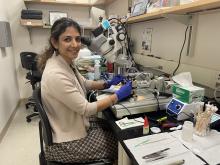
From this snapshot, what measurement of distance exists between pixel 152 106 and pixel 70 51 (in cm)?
67

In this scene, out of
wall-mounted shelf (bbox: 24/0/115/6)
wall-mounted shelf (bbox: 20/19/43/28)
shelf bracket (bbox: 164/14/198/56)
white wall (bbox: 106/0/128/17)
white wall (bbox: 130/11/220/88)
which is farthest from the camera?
wall-mounted shelf (bbox: 24/0/115/6)

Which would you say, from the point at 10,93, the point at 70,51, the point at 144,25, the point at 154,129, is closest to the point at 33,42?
the point at 10,93

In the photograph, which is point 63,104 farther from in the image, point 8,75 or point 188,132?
point 8,75

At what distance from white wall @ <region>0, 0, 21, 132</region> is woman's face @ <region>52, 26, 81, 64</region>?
1.67 m

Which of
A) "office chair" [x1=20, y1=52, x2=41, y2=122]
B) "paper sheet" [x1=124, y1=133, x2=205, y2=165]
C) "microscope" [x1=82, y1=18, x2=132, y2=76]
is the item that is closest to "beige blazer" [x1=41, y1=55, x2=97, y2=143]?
"paper sheet" [x1=124, y1=133, x2=205, y2=165]

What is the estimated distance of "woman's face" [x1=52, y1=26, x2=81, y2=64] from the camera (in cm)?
125

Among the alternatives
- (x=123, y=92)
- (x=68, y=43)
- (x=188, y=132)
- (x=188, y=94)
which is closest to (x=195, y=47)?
(x=188, y=94)

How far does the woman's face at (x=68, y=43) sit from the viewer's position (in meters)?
1.25

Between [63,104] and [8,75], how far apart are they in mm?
2232

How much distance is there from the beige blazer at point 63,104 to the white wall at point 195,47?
0.90 metres

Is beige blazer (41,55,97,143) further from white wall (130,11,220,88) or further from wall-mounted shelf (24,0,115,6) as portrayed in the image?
wall-mounted shelf (24,0,115,6)

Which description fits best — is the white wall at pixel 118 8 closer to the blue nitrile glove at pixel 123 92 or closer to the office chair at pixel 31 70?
the office chair at pixel 31 70

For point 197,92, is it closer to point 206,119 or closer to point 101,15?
point 206,119

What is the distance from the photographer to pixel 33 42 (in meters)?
3.54
